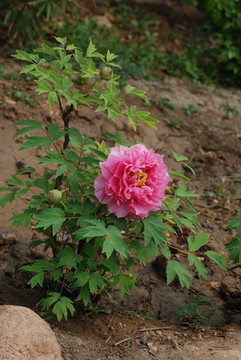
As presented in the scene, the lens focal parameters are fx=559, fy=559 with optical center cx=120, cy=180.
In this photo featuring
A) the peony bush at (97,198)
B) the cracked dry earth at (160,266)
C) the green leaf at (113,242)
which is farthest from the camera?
the cracked dry earth at (160,266)

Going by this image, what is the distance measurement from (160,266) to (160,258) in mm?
64

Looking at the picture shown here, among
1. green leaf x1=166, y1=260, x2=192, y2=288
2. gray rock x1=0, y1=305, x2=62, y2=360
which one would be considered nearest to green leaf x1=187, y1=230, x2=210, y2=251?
green leaf x1=166, y1=260, x2=192, y2=288

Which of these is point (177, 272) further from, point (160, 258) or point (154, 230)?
point (160, 258)

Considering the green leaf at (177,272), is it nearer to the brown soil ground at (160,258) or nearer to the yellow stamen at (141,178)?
the brown soil ground at (160,258)

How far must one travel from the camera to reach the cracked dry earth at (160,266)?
2.91m

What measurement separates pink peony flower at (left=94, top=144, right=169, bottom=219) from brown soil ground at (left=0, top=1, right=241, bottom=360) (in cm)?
79

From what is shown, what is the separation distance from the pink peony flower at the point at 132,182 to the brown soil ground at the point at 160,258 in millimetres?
793

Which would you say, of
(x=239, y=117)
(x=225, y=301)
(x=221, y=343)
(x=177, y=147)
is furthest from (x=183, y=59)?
(x=221, y=343)

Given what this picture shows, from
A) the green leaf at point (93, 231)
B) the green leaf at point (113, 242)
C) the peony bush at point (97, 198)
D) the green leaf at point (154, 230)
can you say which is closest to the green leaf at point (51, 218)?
the peony bush at point (97, 198)

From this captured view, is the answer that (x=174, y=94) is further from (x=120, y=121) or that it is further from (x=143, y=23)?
(x=143, y=23)

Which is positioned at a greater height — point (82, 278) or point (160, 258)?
point (82, 278)

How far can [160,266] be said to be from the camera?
149 inches

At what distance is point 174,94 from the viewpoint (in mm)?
6090

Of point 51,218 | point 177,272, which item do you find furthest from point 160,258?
point 51,218
